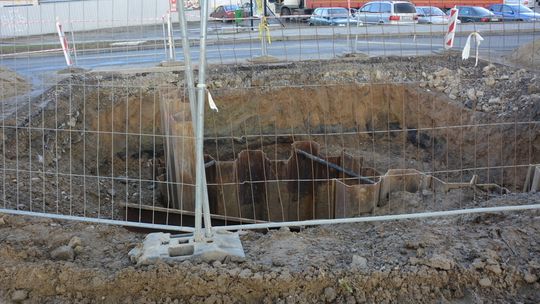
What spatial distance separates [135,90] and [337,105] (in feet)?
13.7

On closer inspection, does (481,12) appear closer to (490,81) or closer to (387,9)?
(387,9)

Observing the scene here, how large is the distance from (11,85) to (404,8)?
67.3 ft

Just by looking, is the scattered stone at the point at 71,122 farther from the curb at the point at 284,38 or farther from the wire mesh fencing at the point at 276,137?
the curb at the point at 284,38

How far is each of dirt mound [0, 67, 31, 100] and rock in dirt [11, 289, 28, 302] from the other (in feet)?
22.4

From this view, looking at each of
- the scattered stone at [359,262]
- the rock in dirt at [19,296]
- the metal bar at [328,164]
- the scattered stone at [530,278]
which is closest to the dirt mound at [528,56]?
the metal bar at [328,164]

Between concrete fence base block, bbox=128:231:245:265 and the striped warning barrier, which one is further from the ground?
the striped warning barrier

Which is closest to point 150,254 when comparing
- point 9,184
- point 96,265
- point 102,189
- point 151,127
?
point 96,265

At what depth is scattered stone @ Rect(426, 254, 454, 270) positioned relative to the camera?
3992 mm

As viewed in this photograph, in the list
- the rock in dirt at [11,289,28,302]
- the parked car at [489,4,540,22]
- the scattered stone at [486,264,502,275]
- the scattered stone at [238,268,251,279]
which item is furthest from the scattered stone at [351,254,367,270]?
the parked car at [489,4,540,22]

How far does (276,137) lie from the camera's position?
35.1 ft

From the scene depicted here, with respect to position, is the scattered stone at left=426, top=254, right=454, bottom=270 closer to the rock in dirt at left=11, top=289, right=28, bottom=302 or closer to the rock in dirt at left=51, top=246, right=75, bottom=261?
the rock in dirt at left=51, top=246, right=75, bottom=261

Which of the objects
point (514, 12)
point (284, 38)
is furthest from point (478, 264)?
point (514, 12)

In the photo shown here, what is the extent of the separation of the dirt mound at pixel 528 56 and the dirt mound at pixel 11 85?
10.7 m

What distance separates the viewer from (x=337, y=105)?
37.0ft
